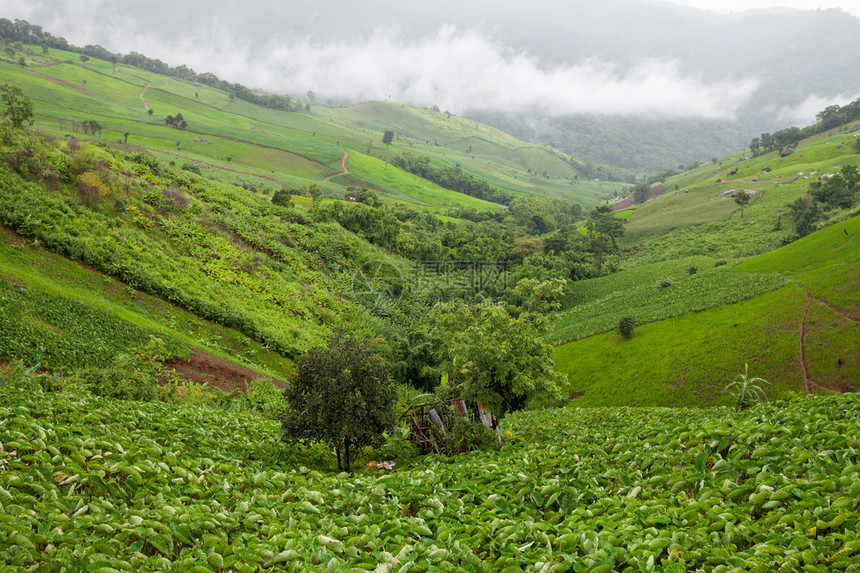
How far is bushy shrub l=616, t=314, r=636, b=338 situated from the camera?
46.9 meters

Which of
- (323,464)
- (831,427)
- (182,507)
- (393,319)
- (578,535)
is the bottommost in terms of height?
(393,319)

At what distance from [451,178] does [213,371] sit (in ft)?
552

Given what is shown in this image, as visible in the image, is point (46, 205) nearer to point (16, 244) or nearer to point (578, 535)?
point (16, 244)

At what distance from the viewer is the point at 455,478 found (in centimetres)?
1027

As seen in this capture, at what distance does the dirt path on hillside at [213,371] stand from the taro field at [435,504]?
1469 cm

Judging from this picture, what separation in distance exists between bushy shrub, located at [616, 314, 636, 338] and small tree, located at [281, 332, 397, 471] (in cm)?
3888

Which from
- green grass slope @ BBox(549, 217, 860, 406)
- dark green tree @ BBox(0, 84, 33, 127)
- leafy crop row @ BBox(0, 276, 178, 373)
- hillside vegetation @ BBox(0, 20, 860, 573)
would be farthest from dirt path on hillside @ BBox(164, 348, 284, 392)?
dark green tree @ BBox(0, 84, 33, 127)

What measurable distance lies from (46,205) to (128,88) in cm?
17254

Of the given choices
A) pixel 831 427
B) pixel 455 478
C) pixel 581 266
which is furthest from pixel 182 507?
pixel 581 266

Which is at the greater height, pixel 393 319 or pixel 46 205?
pixel 46 205

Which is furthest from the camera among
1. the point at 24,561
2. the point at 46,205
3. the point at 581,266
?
the point at 581,266

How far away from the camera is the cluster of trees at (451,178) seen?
186m

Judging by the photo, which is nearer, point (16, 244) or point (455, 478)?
point (455, 478)

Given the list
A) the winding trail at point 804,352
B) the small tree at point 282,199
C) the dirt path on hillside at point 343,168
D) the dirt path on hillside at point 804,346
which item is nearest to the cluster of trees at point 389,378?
the dirt path on hillside at point 804,346
